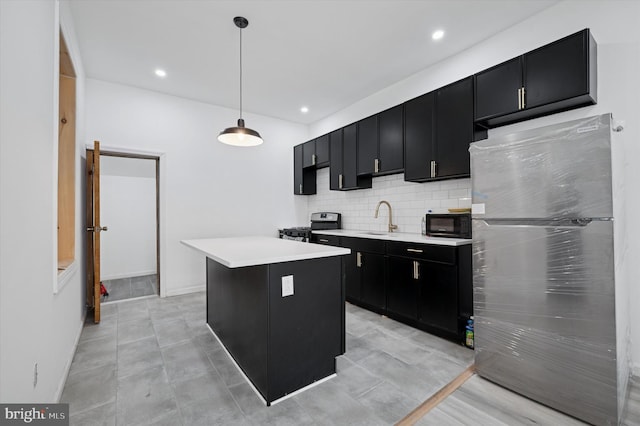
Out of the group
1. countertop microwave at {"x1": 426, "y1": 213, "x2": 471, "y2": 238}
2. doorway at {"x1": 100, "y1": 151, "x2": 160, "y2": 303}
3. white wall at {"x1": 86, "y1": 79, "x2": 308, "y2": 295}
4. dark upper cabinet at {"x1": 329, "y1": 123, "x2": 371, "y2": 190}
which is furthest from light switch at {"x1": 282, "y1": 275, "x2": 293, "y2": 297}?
doorway at {"x1": 100, "y1": 151, "x2": 160, "y2": 303}

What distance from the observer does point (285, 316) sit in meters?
1.86

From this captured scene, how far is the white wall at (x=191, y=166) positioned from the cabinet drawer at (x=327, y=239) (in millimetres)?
1176

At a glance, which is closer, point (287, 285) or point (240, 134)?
point (287, 285)

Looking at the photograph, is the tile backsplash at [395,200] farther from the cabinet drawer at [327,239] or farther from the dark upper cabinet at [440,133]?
the cabinet drawer at [327,239]

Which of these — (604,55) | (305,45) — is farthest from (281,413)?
(604,55)

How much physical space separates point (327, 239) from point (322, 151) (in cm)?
161

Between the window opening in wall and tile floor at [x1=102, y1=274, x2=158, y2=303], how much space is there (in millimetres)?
1645

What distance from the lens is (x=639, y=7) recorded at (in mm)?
2078

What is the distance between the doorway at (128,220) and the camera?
5297 millimetres

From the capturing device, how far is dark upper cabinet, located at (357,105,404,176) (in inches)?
139

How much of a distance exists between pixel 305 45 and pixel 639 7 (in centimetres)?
275

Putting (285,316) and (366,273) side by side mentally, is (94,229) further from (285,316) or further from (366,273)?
(366,273)

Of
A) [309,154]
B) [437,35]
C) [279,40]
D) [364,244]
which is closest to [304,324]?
[364,244]

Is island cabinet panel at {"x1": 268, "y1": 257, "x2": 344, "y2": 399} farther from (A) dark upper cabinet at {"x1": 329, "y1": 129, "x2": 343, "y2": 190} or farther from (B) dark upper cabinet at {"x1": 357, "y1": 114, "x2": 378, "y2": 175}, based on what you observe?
(A) dark upper cabinet at {"x1": 329, "y1": 129, "x2": 343, "y2": 190}
